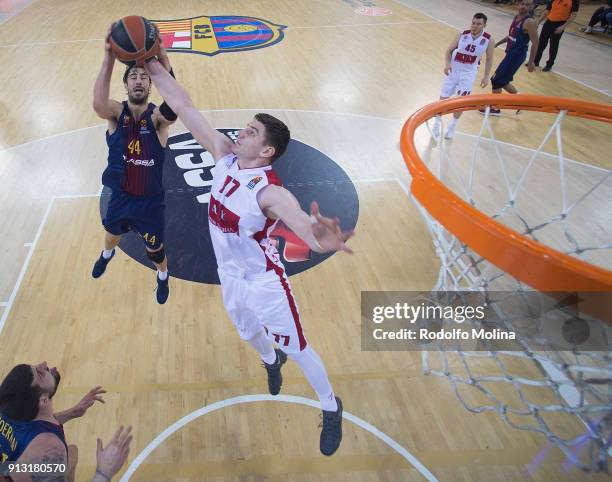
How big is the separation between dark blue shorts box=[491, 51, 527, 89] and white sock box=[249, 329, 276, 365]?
633 centimetres

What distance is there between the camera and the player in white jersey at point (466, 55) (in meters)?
6.07

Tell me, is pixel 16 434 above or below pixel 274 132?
below

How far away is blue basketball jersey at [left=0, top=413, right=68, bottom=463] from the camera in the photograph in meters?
2.11

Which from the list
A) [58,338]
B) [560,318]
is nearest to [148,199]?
[58,338]

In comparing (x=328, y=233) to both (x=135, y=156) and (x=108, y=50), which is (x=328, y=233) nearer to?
(x=108, y=50)

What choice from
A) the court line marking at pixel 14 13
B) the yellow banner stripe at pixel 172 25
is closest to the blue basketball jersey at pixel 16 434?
the yellow banner stripe at pixel 172 25

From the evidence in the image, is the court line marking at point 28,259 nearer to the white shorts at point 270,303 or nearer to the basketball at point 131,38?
the white shorts at point 270,303

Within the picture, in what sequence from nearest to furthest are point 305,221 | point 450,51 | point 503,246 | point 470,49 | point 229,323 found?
point 503,246
point 305,221
point 229,323
point 470,49
point 450,51

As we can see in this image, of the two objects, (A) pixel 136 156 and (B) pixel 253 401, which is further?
(A) pixel 136 156

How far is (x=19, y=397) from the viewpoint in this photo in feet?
7.32

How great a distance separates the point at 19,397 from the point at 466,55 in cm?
641

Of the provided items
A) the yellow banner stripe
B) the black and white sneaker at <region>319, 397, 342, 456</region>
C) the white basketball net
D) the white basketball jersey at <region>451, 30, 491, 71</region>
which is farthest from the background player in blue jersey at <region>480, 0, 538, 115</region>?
the yellow banner stripe

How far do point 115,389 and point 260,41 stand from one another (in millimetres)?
9528

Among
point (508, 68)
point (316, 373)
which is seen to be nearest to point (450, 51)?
point (508, 68)
